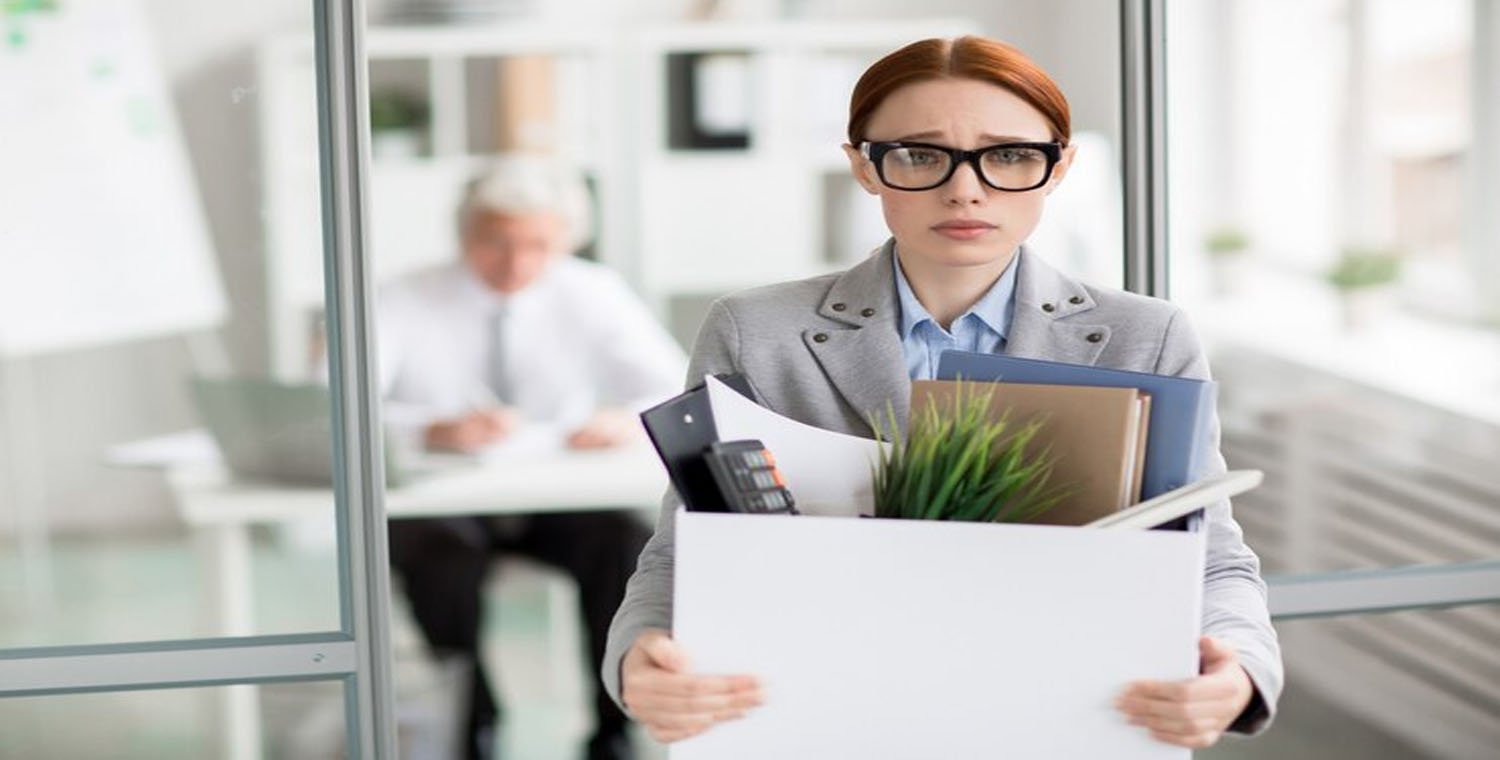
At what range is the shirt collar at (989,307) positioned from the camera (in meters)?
1.33

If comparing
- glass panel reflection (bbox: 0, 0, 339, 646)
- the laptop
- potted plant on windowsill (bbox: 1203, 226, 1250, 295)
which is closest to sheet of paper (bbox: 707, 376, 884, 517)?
glass panel reflection (bbox: 0, 0, 339, 646)

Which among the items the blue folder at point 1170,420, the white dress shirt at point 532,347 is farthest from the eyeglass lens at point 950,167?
the white dress shirt at point 532,347

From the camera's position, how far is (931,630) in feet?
3.72

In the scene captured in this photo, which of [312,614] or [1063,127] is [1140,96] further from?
[312,614]

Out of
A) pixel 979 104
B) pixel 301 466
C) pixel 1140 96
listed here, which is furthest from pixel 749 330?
pixel 301 466

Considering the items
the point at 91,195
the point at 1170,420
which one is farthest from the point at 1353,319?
the point at 1170,420

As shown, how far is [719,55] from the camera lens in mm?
5035

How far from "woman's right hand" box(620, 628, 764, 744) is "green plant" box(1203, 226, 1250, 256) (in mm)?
3461

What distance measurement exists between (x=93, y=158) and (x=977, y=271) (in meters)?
1.93

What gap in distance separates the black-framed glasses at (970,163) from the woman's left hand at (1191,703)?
1.15 feet

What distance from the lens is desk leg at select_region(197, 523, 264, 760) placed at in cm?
202

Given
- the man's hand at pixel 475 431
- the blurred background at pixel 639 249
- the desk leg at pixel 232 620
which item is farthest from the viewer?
the man's hand at pixel 475 431

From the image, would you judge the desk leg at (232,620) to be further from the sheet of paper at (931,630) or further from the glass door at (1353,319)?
the glass door at (1353,319)

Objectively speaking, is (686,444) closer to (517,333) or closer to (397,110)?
(517,333)
